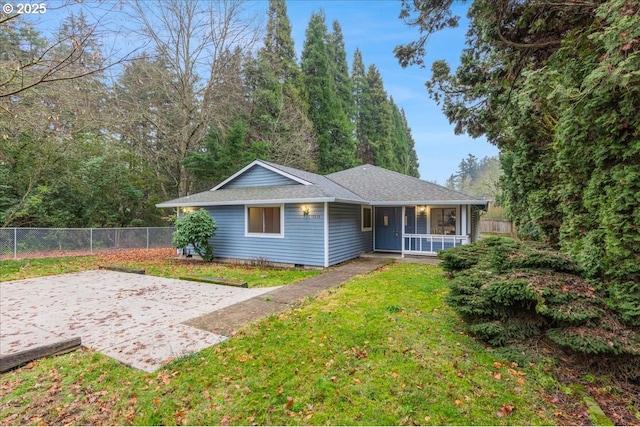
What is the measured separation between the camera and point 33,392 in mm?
3068

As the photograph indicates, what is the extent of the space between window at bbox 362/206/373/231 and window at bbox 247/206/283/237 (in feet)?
12.2

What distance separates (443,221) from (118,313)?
11.0 metres

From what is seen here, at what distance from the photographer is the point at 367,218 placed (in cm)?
1278

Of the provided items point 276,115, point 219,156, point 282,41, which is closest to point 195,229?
point 219,156

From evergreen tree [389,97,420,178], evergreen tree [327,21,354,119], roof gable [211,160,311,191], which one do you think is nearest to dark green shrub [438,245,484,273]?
roof gable [211,160,311,191]

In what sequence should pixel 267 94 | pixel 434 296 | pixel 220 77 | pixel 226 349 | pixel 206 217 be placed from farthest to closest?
pixel 267 94
pixel 220 77
pixel 206 217
pixel 434 296
pixel 226 349

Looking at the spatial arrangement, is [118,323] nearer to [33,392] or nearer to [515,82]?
[33,392]

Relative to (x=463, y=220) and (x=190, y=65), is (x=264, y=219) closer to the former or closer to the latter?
(x=463, y=220)

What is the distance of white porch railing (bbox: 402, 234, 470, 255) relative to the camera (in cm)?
1086

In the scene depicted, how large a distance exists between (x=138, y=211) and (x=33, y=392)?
16.5 metres

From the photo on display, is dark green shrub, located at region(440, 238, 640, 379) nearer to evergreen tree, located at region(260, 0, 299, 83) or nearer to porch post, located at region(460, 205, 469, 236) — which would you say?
porch post, located at region(460, 205, 469, 236)

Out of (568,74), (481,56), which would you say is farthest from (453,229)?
(568,74)

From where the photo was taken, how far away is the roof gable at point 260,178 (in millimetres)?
11180

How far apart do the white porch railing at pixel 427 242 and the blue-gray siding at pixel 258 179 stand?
5169 mm
